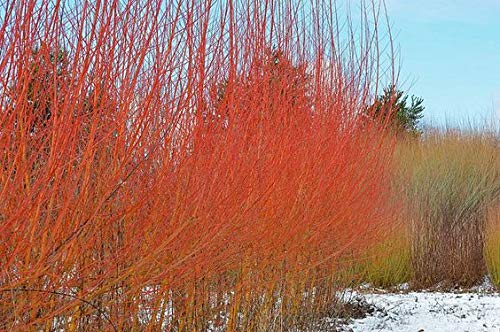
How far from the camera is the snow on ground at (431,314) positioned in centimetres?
659

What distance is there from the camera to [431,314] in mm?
7180

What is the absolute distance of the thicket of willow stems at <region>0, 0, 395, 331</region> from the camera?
6.57 ft

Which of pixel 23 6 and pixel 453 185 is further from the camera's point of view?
pixel 453 185

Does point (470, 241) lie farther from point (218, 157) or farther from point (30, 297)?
point (30, 297)

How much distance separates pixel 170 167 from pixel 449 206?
8277 millimetres

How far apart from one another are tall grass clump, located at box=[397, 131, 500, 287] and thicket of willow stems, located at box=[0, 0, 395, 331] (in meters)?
4.24

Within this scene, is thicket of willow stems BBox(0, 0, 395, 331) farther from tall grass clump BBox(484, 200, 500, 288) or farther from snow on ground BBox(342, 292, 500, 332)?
tall grass clump BBox(484, 200, 500, 288)

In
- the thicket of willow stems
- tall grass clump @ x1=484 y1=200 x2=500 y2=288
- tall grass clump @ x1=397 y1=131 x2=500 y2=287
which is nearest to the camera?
the thicket of willow stems

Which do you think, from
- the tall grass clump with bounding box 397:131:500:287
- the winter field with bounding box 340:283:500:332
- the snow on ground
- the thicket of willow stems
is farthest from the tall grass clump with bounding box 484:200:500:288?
the thicket of willow stems

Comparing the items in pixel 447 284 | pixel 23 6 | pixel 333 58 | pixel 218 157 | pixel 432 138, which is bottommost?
pixel 447 284

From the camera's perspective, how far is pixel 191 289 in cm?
340

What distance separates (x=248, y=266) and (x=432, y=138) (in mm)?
8730

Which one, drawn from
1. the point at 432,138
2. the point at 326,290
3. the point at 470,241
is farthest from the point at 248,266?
the point at 432,138

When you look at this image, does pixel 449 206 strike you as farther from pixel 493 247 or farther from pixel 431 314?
pixel 431 314
